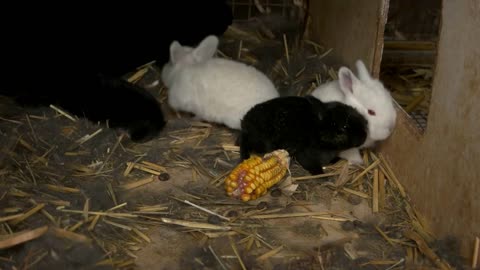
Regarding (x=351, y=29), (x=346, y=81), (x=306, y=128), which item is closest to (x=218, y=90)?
(x=306, y=128)

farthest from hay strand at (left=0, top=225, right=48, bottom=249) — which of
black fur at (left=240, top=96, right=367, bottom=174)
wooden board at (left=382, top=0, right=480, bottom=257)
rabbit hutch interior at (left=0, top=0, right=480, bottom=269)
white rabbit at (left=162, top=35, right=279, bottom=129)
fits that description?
wooden board at (left=382, top=0, right=480, bottom=257)

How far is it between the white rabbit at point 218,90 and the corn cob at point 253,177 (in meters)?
0.50

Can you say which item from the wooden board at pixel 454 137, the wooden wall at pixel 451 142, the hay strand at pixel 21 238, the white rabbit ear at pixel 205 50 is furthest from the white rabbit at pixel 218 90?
the hay strand at pixel 21 238

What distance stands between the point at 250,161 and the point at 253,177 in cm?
13

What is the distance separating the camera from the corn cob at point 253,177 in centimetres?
337

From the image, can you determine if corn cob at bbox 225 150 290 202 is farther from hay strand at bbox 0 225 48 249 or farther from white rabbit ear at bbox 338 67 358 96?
hay strand at bbox 0 225 48 249

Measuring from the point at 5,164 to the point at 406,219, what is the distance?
2.15m

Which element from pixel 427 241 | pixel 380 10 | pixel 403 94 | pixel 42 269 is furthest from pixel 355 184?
pixel 42 269

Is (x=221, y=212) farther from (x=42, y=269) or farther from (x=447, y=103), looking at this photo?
(x=447, y=103)

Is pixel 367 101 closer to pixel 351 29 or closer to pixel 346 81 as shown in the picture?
pixel 346 81

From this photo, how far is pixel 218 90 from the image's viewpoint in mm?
3967

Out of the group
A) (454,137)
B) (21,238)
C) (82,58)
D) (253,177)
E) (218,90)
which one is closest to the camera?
(21,238)

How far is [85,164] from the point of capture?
3596 mm

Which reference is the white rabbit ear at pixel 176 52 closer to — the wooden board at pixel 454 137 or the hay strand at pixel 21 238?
the wooden board at pixel 454 137
